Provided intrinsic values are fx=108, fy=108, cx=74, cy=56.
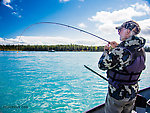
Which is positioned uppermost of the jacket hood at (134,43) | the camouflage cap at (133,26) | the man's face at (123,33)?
the camouflage cap at (133,26)

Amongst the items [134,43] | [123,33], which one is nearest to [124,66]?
[134,43]

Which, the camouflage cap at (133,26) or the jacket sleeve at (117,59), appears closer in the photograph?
the jacket sleeve at (117,59)

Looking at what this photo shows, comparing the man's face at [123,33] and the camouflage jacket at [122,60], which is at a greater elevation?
the man's face at [123,33]

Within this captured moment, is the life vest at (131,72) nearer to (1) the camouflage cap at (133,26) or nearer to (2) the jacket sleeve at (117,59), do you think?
(2) the jacket sleeve at (117,59)

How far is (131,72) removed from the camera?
141 centimetres

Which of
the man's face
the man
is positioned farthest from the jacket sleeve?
the man's face

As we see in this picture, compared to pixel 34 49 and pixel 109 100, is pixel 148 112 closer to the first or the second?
pixel 109 100

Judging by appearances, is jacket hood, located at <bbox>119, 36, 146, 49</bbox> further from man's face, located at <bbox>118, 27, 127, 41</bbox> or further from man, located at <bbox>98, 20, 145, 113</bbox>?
man's face, located at <bbox>118, 27, 127, 41</bbox>

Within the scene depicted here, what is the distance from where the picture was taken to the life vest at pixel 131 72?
4.38 ft

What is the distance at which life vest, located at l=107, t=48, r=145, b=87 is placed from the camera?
4.38 ft

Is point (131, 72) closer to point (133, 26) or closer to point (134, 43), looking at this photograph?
point (134, 43)

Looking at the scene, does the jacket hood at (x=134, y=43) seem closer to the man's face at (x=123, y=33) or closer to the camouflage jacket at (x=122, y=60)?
the camouflage jacket at (x=122, y=60)

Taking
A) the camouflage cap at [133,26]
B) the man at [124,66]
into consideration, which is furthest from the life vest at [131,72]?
the camouflage cap at [133,26]

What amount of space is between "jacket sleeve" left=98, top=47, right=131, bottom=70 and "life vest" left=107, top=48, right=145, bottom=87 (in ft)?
0.22
